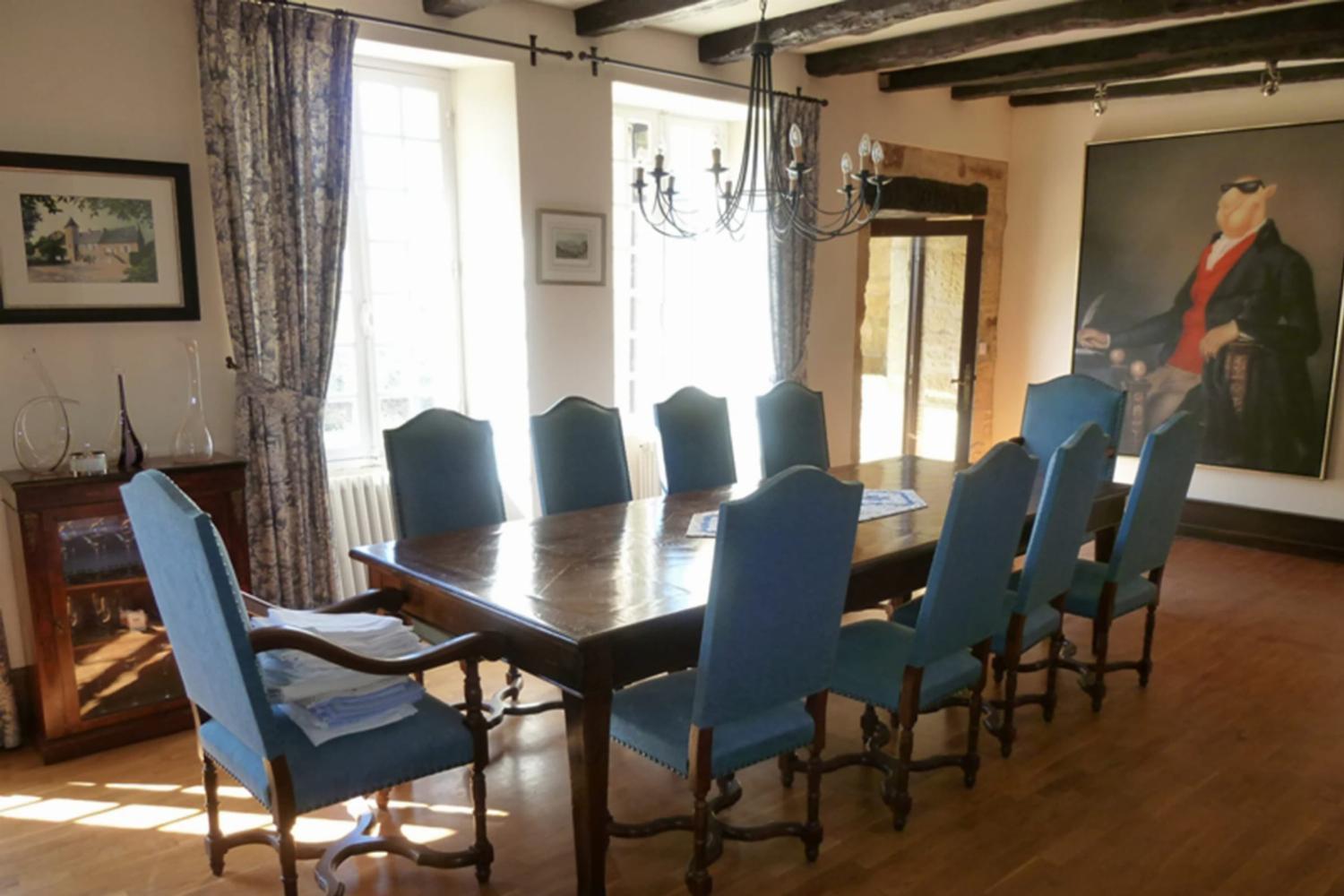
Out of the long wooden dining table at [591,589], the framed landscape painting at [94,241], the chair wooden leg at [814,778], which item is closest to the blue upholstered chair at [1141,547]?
the long wooden dining table at [591,589]

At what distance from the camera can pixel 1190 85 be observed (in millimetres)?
5383

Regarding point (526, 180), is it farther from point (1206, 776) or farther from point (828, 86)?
point (1206, 776)

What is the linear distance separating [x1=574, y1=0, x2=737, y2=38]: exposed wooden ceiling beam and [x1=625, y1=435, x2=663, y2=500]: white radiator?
2.00m

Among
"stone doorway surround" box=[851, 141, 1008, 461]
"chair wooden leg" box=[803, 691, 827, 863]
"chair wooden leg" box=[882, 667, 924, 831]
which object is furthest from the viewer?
"stone doorway surround" box=[851, 141, 1008, 461]

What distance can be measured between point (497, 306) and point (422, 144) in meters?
0.80

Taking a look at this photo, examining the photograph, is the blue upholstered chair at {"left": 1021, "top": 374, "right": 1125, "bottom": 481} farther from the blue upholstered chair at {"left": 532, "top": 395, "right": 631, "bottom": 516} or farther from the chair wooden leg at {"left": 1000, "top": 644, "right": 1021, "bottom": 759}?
the blue upholstered chair at {"left": 532, "top": 395, "right": 631, "bottom": 516}

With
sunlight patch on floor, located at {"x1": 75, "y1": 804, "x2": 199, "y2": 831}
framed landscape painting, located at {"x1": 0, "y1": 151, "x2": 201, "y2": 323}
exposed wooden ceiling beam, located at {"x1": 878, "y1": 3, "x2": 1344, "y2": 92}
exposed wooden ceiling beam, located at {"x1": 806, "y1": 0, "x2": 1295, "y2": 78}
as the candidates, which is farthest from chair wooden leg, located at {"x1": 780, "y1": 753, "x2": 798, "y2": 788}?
exposed wooden ceiling beam, located at {"x1": 878, "y1": 3, "x2": 1344, "y2": 92}

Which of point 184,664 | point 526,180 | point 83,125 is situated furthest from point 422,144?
point 184,664

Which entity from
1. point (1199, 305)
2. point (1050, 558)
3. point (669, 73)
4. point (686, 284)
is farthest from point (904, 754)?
point (1199, 305)

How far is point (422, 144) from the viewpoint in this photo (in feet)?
14.1

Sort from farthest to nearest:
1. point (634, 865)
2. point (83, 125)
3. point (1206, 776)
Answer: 1. point (83, 125)
2. point (1206, 776)
3. point (634, 865)

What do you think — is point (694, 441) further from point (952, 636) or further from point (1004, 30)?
point (1004, 30)

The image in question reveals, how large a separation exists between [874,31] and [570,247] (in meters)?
1.68

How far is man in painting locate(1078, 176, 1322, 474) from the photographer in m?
5.34
